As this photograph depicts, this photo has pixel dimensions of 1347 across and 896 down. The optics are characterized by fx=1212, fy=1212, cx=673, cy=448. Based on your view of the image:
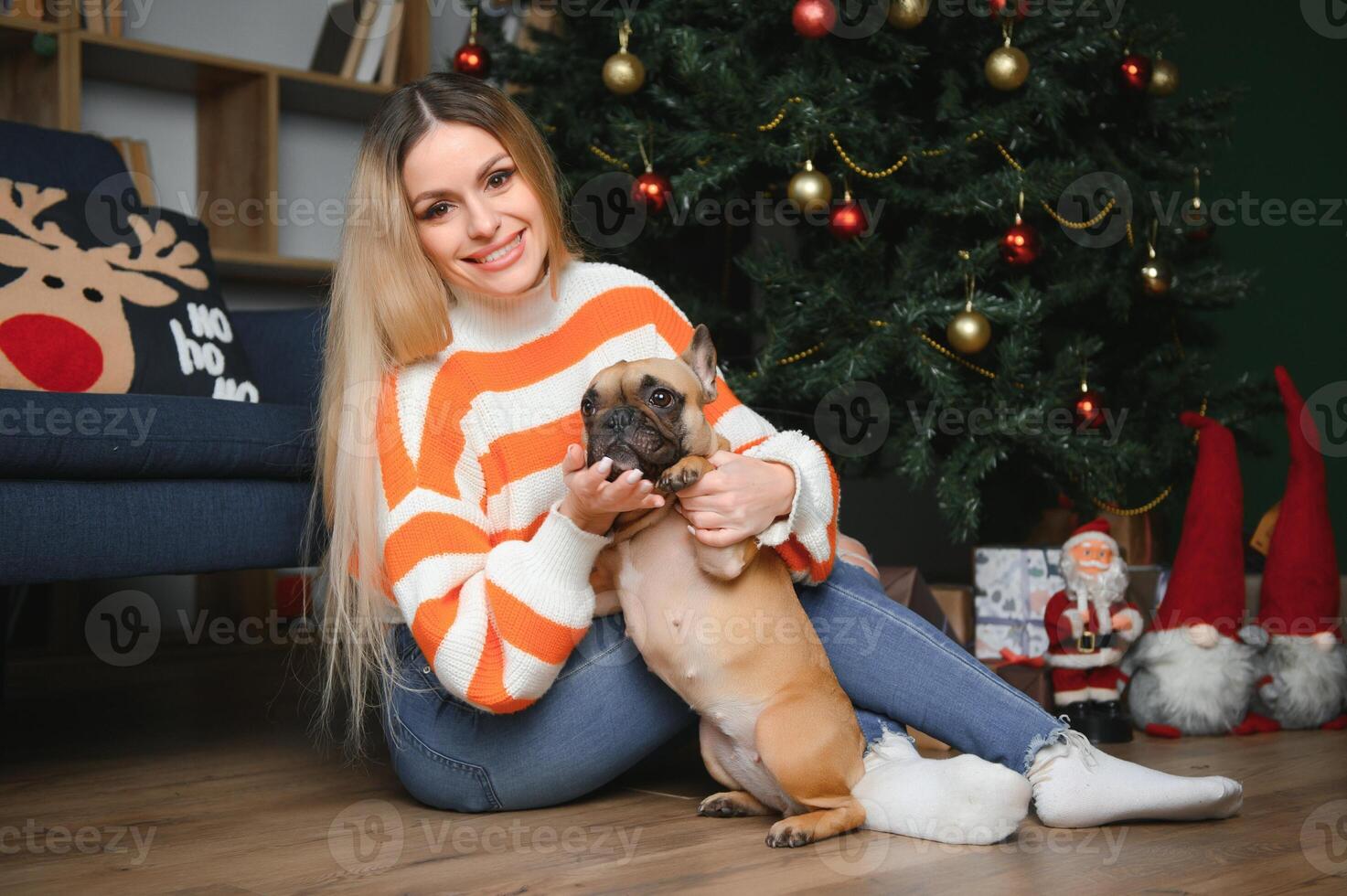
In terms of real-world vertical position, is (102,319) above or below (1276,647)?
above

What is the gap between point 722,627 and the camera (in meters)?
1.40

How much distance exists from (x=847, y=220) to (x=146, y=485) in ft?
4.48

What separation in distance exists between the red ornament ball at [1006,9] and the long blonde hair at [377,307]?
1.18 metres

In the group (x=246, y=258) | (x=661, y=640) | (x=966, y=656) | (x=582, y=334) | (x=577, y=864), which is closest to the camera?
(x=577, y=864)

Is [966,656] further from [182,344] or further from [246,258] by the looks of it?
[246,258]

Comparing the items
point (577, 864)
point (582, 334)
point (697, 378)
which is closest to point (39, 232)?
point (582, 334)

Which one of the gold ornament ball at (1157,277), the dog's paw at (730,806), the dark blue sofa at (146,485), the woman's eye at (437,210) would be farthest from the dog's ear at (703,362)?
the gold ornament ball at (1157,277)

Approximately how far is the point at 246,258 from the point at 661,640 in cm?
251

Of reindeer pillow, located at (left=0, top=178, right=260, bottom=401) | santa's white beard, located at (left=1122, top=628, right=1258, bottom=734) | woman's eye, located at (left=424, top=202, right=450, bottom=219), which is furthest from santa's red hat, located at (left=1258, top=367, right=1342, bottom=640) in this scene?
reindeer pillow, located at (left=0, top=178, right=260, bottom=401)

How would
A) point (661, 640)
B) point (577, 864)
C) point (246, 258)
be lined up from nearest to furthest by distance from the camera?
point (577, 864) < point (661, 640) < point (246, 258)

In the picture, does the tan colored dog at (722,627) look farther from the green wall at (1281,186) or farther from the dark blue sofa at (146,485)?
the green wall at (1281,186)

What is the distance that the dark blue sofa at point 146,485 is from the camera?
63.5 inches

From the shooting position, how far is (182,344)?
2232 mm

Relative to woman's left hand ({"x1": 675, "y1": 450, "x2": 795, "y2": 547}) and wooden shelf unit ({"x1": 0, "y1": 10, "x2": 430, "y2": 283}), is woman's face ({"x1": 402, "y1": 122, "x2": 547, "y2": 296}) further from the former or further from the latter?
wooden shelf unit ({"x1": 0, "y1": 10, "x2": 430, "y2": 283})
